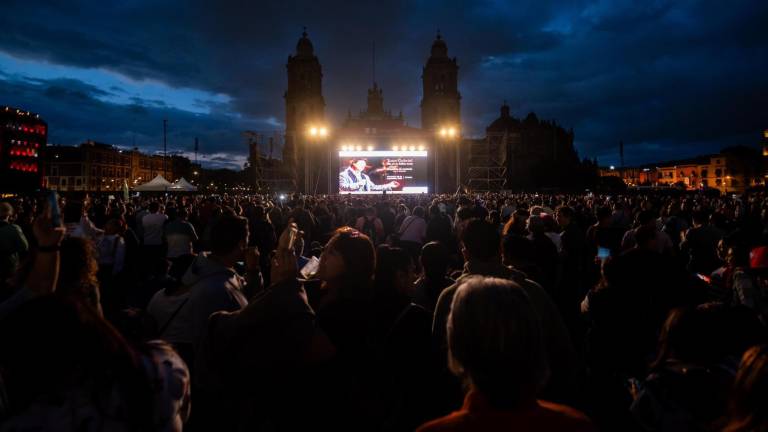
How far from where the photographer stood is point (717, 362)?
200cm

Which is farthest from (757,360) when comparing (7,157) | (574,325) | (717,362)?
(7,157)

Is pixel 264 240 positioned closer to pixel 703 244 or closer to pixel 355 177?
pixel 703 244

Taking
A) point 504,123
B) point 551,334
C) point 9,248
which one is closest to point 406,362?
point 551,334

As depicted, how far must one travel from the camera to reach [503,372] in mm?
1467

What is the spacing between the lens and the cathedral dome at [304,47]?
5991 centimetres

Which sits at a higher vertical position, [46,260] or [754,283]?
[46,260]

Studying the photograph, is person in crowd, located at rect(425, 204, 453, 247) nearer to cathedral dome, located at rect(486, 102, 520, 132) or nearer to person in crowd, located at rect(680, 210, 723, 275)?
person in crowd, located at rect(680, 210, 723, 275)

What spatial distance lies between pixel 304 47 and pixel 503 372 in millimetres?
63814

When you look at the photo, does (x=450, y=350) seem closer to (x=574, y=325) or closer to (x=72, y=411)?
(x=72, y=411)

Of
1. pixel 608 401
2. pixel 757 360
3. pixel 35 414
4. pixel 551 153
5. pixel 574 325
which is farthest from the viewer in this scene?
pixel 551 153

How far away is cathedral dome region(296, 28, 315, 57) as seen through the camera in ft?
Answer: 197

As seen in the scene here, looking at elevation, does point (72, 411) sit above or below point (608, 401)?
above

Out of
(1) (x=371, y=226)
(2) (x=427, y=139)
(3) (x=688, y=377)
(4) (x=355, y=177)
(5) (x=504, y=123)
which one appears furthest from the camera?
(5) (x=504, y=123)

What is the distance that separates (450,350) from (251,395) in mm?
1215
